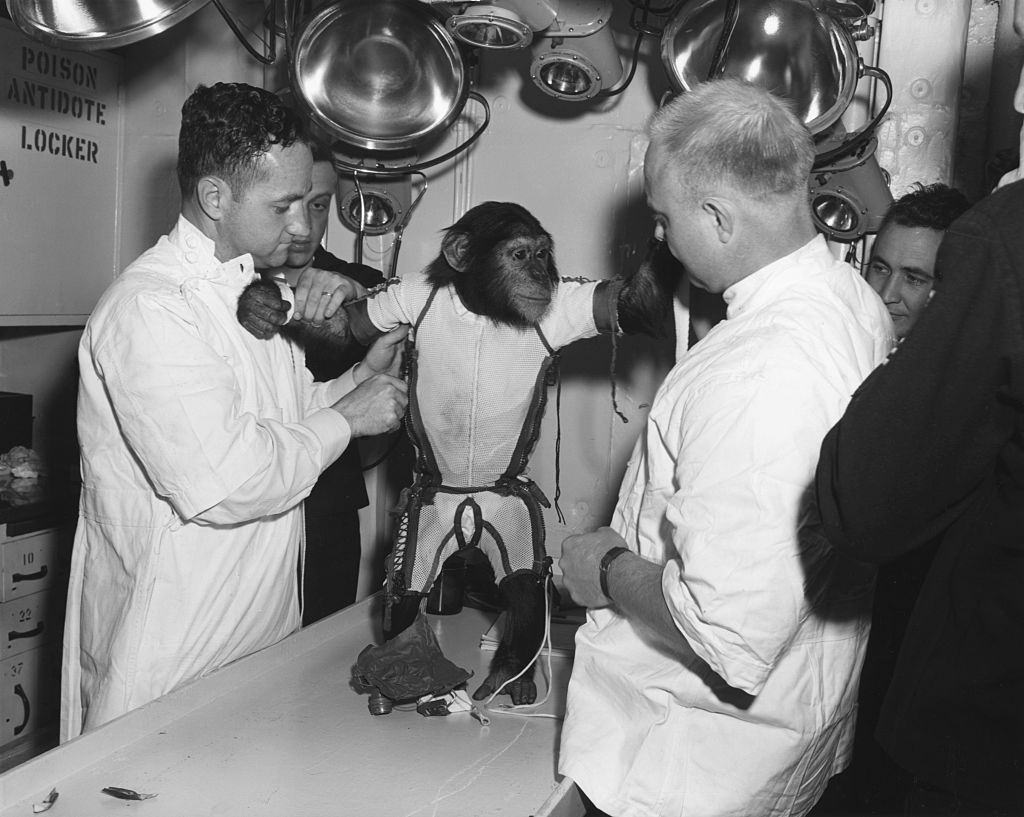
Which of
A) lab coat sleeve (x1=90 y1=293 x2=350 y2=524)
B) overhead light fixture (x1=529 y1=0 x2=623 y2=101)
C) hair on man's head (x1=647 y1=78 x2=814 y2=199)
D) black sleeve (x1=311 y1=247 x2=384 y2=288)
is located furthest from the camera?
black sleeve (x1=311 y1=247 x2=384 y2=288)

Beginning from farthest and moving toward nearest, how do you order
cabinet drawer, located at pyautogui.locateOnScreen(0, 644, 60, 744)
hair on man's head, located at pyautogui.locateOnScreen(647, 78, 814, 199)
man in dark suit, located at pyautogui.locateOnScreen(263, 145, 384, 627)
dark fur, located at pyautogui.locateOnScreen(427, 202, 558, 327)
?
cabinet drawer, located at pyautogui.locateOnScreen(0, 644, 60, 744) < man in dark suit, located at pyautogui.locateOnScreen(263, 145, 384, 627) < dark fur, located at pyautogui.locateOnScreen(427, 202, 558, 327) < hair on man's head, located at pyautogui.locateOnScreen(647, 78, 814, 199)

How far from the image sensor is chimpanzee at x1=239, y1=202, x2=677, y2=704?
160cm

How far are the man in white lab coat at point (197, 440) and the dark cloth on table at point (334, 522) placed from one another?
538 mm

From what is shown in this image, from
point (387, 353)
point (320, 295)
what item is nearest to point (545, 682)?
point (387, 353)

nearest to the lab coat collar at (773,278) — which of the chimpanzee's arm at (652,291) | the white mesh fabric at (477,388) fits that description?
the chimpanzee's arm at (652,291)

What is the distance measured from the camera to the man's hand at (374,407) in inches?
63.1

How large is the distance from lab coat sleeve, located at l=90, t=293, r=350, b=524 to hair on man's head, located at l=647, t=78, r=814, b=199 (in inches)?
28.6

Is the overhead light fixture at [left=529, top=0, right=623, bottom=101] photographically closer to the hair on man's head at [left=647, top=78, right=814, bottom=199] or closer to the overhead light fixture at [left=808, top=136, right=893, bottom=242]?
the overhead light fixture at [left=808, top=136, right=893, bottom=242]

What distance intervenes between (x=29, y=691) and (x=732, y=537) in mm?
2251

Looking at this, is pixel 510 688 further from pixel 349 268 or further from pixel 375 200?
pixel 375 200

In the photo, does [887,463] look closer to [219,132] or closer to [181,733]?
[181,733]

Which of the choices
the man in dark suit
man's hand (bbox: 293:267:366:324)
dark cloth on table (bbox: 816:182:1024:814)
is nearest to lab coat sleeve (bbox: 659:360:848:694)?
dark cloth on table (bbox: 816:182:1024:814)

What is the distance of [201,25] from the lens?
2.64 meters

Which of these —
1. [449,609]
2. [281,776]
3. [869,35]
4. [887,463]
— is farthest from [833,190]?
[281,776]
